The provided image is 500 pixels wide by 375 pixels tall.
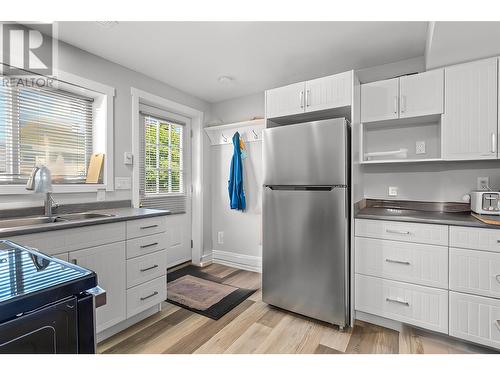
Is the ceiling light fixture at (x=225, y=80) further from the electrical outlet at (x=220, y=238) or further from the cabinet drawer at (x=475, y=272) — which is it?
the cabinet drawer at (x=475, y=272)

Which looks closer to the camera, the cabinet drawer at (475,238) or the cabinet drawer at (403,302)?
the cabinet drawer at (475,238)

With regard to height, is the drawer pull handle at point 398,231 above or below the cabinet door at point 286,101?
below

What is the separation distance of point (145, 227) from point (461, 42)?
2.65 meters

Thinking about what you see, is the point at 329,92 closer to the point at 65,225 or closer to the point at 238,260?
the point at 65,225

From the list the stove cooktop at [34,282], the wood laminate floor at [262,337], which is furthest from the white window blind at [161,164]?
the stove cooktop at [34,282]

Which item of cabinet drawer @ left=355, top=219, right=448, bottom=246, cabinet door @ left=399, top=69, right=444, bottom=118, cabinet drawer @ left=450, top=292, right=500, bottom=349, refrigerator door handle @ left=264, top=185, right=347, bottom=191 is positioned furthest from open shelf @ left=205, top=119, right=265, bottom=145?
cabinet drawer @ left=450, top=292, right=500, bottom=349

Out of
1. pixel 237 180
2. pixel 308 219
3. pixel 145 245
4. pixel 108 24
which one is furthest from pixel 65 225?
pixel 237 180

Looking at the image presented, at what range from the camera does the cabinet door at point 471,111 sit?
6.20 ft

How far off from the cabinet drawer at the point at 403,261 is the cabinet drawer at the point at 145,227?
1.62m

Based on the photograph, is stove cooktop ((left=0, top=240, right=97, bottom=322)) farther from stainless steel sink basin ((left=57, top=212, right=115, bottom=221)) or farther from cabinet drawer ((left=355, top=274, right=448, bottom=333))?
cabinet drawer ((left=355, top=274, right=448, bottom=333))

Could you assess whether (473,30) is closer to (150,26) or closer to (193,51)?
(193,51)

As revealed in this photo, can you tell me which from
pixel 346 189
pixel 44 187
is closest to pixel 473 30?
pixel 346 189

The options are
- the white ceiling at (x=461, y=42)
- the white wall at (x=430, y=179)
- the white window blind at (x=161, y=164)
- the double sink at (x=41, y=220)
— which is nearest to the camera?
the white ceiling at (x=461, y=42)
